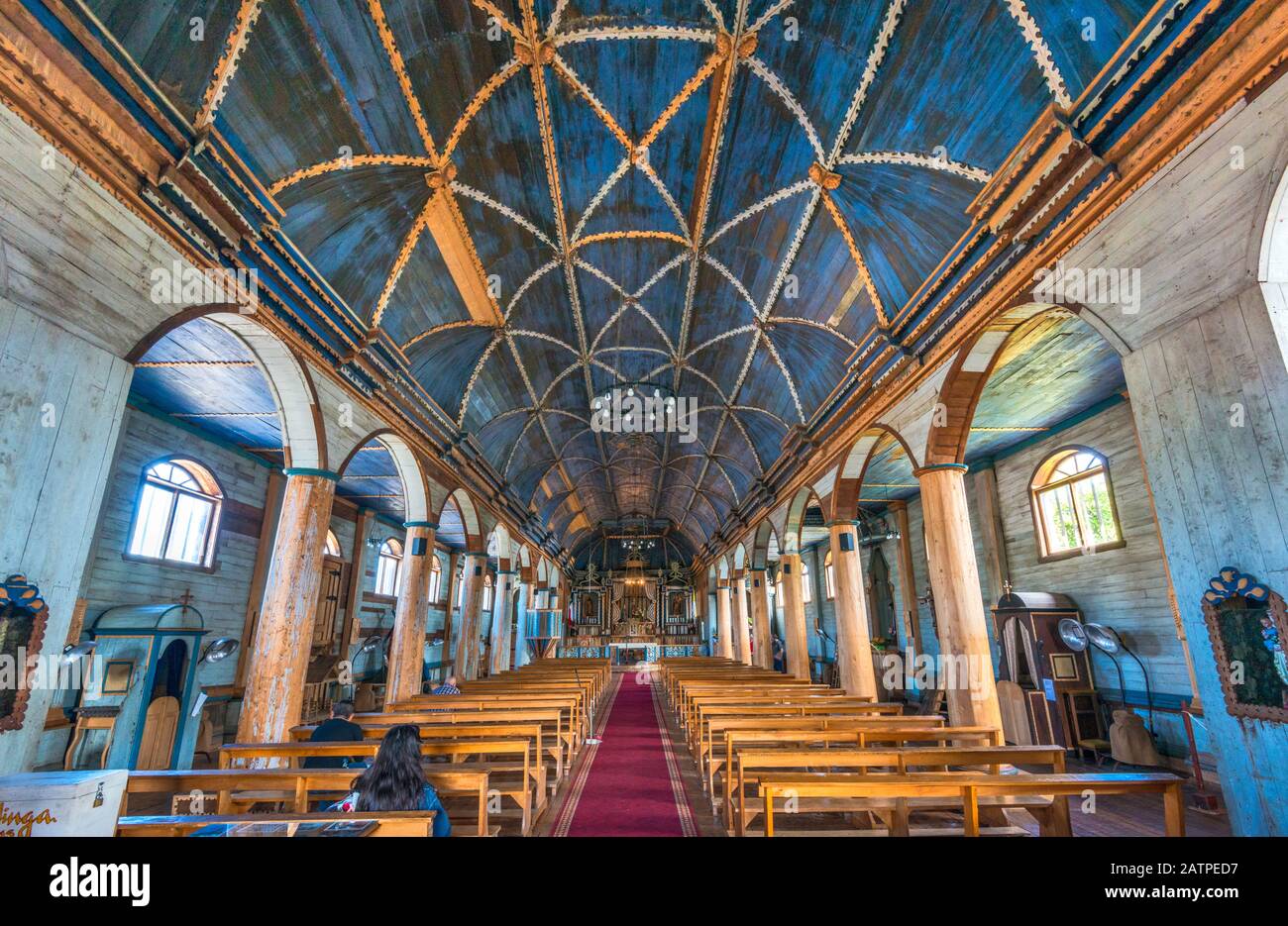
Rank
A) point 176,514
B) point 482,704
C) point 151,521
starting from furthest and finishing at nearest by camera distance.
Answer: point 176,514
point 151,521
point 482,704

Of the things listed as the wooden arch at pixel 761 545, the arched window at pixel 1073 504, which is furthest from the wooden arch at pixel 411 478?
the arched window at pixel 1073 504

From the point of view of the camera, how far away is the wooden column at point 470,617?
44.0 ft

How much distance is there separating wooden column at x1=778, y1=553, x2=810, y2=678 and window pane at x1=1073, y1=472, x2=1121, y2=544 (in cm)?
580

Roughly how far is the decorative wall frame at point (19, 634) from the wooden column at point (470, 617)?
9873 millimetres

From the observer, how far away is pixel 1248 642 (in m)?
3.48

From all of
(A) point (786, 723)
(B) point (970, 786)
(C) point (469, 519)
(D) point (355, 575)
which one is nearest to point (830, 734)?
(A) point (786, 723)

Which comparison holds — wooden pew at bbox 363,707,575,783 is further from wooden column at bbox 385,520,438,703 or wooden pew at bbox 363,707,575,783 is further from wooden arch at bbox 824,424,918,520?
wooden arch at bbox 824,424,918,520

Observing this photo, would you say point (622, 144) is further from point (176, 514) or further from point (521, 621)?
point (521, 621)

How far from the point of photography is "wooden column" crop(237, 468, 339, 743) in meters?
6.30

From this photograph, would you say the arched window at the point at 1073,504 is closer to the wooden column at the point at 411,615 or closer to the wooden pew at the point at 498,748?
the wooden pew at the point at 498,748

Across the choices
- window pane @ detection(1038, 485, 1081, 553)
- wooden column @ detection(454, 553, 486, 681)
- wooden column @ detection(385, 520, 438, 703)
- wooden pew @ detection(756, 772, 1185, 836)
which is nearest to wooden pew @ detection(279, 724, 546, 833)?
wooden pew @ detection(756, 772, 1185, 836)

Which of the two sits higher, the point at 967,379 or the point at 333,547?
the point at 967,379

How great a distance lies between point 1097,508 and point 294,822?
12.2m
